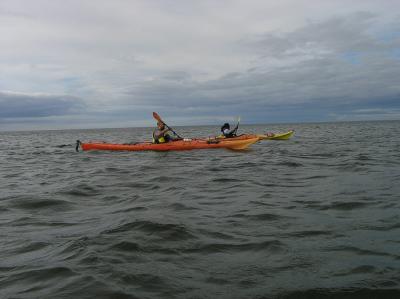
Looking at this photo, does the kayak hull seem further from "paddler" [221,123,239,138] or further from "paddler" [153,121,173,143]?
"paddler" [221,123,239,138]

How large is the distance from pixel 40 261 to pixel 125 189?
4958 millimetres

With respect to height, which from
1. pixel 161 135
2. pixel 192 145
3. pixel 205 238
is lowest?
pixel 205 238

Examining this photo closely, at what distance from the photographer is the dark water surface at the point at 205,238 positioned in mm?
3529

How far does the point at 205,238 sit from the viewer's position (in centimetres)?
500

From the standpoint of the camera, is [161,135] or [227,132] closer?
[161,135]

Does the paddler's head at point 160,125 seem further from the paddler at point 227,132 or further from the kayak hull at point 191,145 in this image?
the paddler at point 227,132

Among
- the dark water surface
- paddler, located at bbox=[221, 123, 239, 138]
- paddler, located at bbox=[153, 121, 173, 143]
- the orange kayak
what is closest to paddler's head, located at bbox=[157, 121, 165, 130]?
paddler, located at bbox=[153, 121, 173, 143]

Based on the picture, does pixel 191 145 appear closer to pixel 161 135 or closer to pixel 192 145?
pixel 192 145

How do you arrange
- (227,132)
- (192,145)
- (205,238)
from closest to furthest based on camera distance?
(205,238) → (192,145) → (227,132)

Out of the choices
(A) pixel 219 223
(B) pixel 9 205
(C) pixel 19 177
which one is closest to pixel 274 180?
(A) pixel 219 223

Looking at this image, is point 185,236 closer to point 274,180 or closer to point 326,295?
point 326,295

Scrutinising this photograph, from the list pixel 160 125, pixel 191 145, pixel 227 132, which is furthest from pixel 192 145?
pixel 227 132

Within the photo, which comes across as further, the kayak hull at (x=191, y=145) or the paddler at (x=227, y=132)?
the paddler at (x=227, y=132)

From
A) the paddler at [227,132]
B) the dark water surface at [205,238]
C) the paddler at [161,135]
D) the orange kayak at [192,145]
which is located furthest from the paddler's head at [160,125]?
the dark water surface at [205,238]
